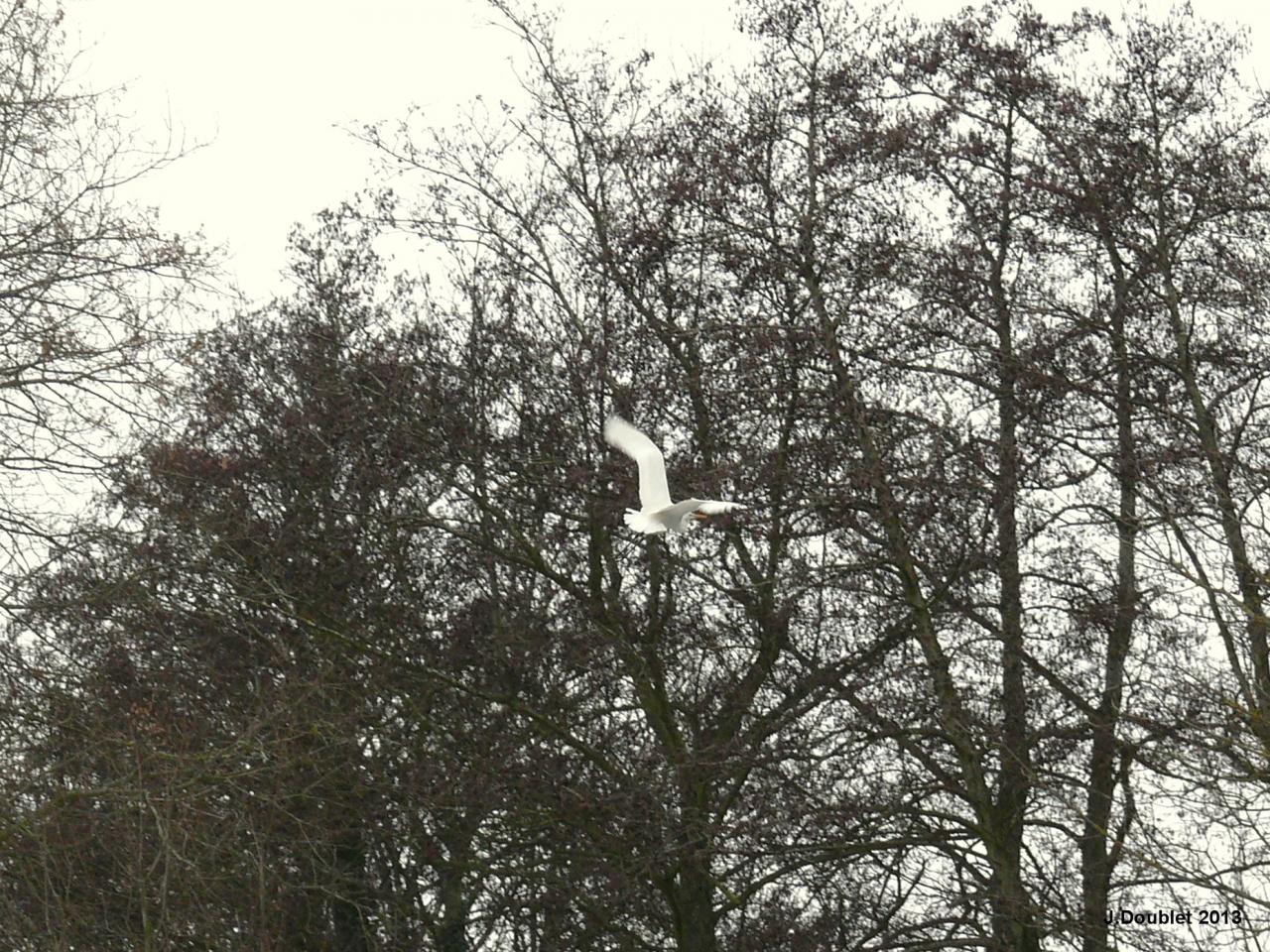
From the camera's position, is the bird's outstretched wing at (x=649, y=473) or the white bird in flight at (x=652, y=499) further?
the bird's outstretched wing at (x=649, y=473)

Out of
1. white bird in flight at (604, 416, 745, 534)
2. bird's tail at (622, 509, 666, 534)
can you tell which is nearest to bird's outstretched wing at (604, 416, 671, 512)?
white bird in flight at (604, 416, 745, 534)

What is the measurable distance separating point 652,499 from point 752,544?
5.07 metres

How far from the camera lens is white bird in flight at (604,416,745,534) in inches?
555

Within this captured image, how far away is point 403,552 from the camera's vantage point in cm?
2017

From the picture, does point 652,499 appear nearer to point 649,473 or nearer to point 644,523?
point 649,473

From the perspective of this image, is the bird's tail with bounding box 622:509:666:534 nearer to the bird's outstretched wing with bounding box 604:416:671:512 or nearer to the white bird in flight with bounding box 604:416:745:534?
the white bird in flight with bounding box 604:416:745:534

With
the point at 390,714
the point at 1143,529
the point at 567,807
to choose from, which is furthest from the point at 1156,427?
the point at 390,714

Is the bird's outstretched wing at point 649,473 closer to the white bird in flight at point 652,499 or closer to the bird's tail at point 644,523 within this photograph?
the white bird in flight at point 652,499

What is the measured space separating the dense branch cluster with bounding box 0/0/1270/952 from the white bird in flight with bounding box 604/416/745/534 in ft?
8.40

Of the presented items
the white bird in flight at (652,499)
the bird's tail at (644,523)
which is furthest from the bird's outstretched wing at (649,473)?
the bird's tail at (644,523)

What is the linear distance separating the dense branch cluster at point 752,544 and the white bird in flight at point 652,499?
256 centimetres

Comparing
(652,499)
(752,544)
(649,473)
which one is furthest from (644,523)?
(752,544)

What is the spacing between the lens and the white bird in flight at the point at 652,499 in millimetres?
14109

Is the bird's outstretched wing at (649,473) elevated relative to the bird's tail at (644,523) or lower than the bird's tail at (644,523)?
elevated
